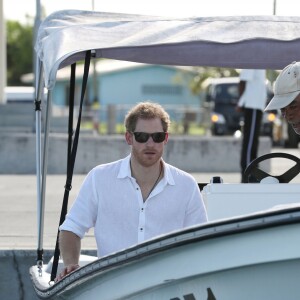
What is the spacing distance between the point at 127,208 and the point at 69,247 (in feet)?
1.39

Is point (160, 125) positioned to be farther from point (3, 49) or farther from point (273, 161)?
point (3, 49)

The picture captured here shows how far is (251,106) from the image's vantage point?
48.5ft

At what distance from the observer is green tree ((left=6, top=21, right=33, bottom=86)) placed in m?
114

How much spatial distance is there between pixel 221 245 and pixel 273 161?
14.8 metres

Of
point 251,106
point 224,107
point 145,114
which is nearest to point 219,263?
point 145,114

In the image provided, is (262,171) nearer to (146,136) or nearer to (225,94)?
(146,136)

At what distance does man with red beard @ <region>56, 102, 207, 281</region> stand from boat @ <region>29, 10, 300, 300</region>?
0.26 metres

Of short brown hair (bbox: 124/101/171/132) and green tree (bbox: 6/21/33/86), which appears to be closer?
short brown hair (bbox: 124/101/171/132)

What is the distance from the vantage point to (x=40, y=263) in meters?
8.23

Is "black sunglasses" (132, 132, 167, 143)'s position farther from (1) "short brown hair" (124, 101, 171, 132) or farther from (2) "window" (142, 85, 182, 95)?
(2) "window" (142, 85, 182, 95)

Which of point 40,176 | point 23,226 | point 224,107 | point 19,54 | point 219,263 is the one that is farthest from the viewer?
point 19,54

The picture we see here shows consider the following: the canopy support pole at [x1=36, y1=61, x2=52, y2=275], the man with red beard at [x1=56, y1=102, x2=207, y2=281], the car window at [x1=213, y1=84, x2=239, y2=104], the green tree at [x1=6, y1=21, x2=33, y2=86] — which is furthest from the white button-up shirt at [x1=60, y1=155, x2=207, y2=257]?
the green tree at [x1=6, y1=21, x2=33, y2=86]

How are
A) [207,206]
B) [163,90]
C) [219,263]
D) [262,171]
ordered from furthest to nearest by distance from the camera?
[163,90] → [262,171] → [207,206] → [219,263]

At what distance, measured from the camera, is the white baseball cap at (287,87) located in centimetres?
739
